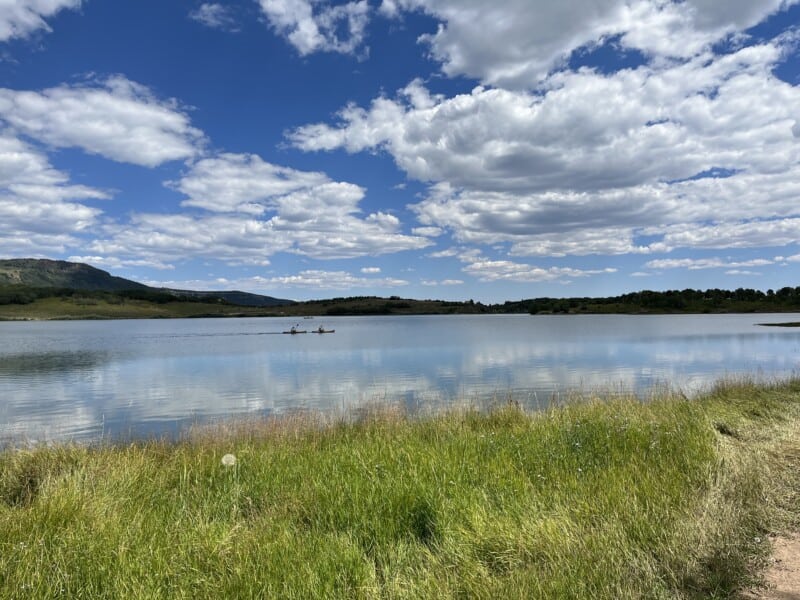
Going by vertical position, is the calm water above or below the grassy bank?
below

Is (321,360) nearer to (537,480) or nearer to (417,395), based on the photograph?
(417,395)

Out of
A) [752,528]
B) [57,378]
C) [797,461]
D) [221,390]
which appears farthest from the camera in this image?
[57,378]

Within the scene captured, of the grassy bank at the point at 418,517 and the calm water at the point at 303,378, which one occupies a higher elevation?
the grassy bank at the point at 418,517

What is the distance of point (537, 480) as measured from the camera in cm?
738

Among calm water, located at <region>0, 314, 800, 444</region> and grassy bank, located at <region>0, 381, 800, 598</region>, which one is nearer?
grassy bank, located at <region>0, 381, 800, 598</region>

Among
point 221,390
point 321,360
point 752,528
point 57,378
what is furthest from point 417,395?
point 57,378

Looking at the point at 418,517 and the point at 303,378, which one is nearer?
the point at 418,517

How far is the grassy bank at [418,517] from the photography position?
478cm

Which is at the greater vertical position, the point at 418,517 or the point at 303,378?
the point at 418,517

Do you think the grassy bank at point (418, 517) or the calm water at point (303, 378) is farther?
the calm water at point (303, 378)

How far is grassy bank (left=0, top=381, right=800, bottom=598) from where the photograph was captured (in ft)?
15.7

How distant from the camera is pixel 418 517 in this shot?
6.37 m

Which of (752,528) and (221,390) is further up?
(752,528)

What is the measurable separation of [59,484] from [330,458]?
4.02 meters
